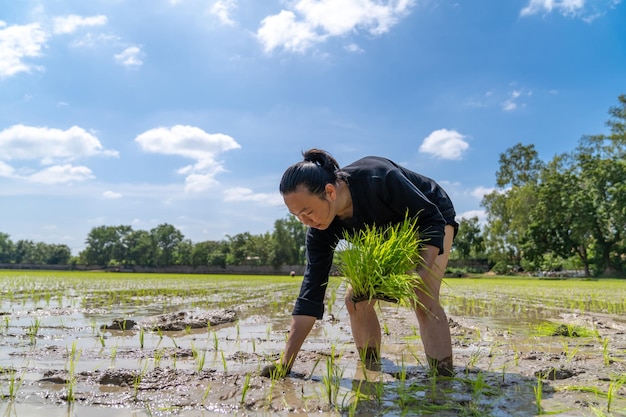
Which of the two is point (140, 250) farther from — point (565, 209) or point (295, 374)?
point (295, 374)

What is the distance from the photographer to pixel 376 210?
8.89 feet

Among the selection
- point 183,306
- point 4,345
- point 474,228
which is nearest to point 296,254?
point 474,228

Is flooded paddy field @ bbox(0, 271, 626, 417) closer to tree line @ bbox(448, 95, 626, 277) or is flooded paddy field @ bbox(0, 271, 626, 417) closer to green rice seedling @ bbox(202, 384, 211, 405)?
green rice seedling @ bbox(202, 384, 211, 405)

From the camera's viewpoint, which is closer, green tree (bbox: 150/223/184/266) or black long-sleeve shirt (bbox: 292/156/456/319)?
black long-sleeve shirt (bbox: 292/156/456/319)

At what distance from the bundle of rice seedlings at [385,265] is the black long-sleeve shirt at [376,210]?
108 millimetres

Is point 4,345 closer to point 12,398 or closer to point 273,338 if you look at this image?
point 12,398

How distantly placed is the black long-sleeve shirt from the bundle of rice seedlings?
108mm

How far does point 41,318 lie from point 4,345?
6.35ft

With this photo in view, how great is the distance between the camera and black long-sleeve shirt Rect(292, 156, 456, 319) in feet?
8.57

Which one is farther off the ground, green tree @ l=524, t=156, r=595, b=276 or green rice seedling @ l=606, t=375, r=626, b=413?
green tree @ l=524, t=156, r=595, b=276

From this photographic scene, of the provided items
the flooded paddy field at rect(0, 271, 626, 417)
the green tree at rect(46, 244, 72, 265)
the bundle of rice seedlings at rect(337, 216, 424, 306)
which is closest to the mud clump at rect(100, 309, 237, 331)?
the flooded paddy field at rect(0, 271, 626, 417)

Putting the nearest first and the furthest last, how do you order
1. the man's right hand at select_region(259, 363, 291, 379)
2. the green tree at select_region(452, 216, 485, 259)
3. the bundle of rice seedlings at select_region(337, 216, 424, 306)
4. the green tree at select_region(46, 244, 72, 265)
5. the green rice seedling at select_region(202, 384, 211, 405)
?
1. the green rice seedling at select_region(202, 384, 211, 405)
2. the bundle of rice seedlings at select_region(337, 216, 424, 306)
3. the man's right hand at select_region(259, 363, 291, 379)
4. the green tree at select_region(452, 216, 485, 259)
5. the green tree at select_region(46, 244, 72, 265)

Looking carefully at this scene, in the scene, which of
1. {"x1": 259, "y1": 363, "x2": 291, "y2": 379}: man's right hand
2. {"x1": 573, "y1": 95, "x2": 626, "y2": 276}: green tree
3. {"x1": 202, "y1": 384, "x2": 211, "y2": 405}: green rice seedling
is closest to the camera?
{"x1": 202, "y1": 384, "x2": 211, "y2": 405}: green rice seedling

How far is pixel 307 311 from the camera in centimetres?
284
